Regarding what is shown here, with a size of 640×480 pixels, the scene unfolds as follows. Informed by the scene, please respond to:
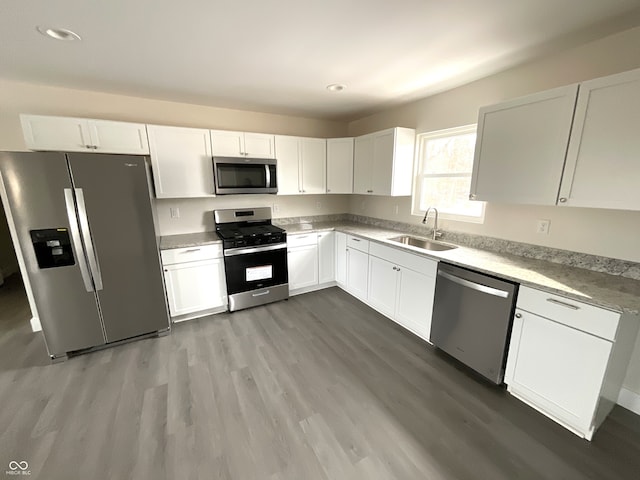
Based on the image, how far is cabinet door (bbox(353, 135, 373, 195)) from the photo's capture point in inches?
135

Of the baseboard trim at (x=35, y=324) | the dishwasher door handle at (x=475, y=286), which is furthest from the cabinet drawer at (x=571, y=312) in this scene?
the baseboard trim at (x=35, y=324)

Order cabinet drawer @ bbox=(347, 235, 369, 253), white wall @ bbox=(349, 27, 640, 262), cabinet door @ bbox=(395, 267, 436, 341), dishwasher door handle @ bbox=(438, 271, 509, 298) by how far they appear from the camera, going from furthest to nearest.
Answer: cabinet drawer @ bbox=(347, 235, 369, 253) → cabinet door @ bbox=(395, 267, 436, 341) → dishwasher door handle @ bbox=(438, 271, 509, 298) → white wall @ bbox=(349, 27, 640, 262)

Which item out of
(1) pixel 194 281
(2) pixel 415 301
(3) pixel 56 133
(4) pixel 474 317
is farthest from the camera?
(1) pixel 194 281

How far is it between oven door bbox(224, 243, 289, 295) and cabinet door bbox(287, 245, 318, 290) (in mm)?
117

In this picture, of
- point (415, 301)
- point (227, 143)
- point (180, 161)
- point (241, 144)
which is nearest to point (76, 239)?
point (180, 161)

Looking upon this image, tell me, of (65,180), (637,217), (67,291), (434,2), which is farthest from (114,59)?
(637,217)

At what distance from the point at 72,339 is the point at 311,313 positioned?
234 cm

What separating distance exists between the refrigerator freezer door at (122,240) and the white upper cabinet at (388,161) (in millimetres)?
2561

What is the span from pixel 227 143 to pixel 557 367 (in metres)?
3.65

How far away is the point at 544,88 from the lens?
2.05 meters

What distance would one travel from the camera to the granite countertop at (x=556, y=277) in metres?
1.47

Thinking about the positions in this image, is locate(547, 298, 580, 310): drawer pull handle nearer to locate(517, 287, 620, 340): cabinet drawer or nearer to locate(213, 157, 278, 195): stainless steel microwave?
locate(517, 287, 620, 340): cabinet drawer

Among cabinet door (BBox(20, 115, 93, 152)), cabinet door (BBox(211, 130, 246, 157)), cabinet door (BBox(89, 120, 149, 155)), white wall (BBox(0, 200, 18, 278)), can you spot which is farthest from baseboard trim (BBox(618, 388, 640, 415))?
white wall (BBox(0, 200, 18, 278))

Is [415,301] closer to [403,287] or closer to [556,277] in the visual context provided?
[403,287]
